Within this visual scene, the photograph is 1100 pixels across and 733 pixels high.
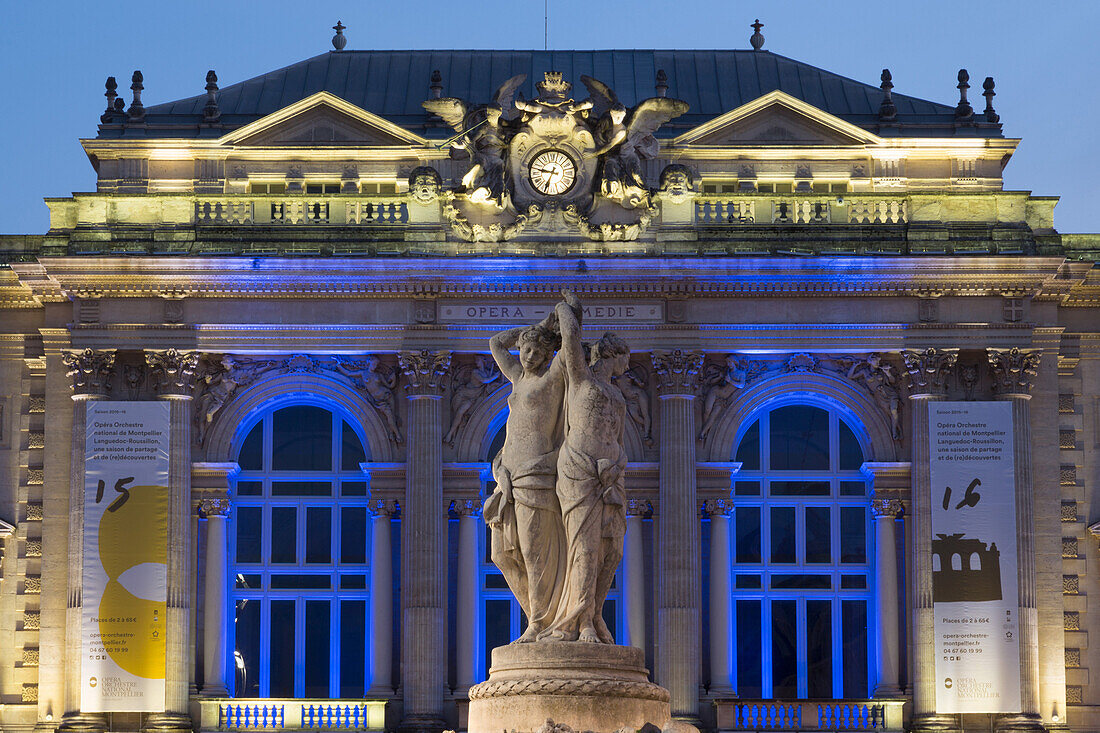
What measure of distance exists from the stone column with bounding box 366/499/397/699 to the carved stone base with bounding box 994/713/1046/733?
13.9 metres

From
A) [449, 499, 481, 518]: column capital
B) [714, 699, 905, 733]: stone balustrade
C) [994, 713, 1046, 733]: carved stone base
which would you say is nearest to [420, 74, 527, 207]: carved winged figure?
[449, 499, 481, 518]: column capital

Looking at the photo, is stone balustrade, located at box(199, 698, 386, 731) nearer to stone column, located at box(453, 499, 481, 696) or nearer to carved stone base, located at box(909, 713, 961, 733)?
stone column, located at box(453, 499, 481, 696)

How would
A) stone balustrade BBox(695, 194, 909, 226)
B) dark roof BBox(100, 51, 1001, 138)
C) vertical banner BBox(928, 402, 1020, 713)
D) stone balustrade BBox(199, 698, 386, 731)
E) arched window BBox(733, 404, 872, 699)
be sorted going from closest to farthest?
stone balustrade BBox(199, 698, 386, 731)
vertical banner BBox(928, 402, 1020, 713)
arched window BBox(733, 404, 872, 699)
stone balustrade BBox(695, 194, 909, 226)
dark roof BBox(100, 51, 1001, 138)

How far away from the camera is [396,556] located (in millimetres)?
47562

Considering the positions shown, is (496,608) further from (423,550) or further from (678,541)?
(678,541)

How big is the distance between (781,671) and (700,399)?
6.65 meters

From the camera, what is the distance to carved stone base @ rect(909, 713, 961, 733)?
4528cm

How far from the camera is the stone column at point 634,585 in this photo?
4631cm

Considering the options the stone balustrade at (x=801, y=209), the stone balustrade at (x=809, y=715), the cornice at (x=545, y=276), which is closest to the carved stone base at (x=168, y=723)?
the cornice at (x=545, y=276)

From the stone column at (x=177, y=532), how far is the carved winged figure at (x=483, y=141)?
776cm

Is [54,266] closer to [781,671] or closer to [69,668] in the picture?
[69,668]

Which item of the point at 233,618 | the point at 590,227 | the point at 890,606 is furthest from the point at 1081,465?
the point at 233,618

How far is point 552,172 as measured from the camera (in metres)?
47.6

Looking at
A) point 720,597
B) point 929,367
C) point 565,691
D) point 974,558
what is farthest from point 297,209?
point 565,691
